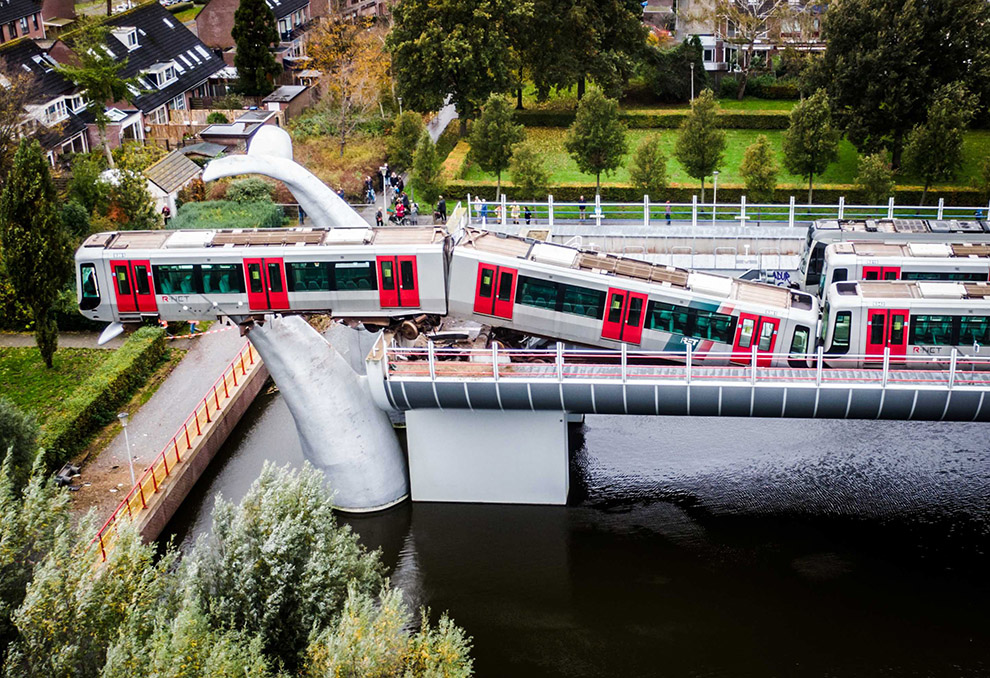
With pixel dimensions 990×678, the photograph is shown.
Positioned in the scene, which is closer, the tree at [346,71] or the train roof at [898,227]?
the train roof at [898,227]

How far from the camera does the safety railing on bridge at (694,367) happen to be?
28.2 meters

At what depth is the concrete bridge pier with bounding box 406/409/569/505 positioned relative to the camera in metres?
31.5

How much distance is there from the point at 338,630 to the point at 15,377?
76.8ft

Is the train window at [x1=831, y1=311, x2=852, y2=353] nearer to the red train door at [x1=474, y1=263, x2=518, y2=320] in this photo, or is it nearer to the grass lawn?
the red train door at [x1=474, y1=263, x2=518, y2=320]

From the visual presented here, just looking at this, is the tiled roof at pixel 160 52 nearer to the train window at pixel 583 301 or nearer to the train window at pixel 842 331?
the train window at pixel 583 301

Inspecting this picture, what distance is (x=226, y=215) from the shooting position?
161ft

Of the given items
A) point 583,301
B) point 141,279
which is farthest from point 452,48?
point 583,301

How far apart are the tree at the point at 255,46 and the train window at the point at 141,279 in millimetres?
42304

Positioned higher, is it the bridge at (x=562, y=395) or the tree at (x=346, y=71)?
the tree at (x=346, y=71)

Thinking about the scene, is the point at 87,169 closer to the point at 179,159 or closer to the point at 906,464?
the point at 179,159

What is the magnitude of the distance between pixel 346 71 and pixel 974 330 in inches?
1646

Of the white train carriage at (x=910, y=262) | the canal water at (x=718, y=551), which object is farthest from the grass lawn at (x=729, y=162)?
the canal water at (x=718, y=551)

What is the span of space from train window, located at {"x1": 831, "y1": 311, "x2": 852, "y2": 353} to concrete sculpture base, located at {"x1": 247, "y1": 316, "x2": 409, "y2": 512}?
12.8m

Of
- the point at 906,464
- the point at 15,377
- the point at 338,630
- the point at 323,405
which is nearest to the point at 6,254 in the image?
the point at 15,377
